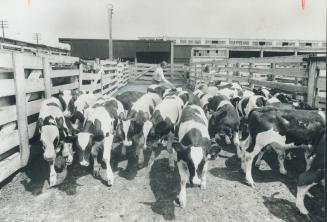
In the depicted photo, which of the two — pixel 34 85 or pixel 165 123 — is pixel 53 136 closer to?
pixel 34 85

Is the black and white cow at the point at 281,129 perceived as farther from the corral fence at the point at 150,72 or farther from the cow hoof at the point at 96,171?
the corral fence at the point at 150,72

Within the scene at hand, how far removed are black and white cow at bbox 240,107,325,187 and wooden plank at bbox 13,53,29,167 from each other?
4.24m

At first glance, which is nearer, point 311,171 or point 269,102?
point 311,171

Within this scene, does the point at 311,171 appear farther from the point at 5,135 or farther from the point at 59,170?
the point at 5,135

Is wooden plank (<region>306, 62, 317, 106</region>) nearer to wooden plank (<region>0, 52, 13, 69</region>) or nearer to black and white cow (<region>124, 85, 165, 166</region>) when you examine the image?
black and white cow (<region>124, 85, 165, 166</region>)

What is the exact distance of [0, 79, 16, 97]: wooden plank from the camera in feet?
17.9

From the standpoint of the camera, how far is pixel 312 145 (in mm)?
5516

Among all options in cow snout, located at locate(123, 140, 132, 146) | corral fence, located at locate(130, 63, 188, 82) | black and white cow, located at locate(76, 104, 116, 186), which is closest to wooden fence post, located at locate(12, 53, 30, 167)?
black and white cow, located at locate(76, 104, 116, 186)

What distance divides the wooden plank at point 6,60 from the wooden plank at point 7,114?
0.74m

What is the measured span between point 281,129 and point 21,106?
15.9ft

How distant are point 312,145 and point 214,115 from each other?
244cm

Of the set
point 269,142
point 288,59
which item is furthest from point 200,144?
Answer: point 288,59

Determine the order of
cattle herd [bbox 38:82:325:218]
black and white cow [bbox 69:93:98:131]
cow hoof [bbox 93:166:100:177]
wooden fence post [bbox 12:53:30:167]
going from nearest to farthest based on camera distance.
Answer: cattle herd [bbox 38:82:325:218]
wooden fence post [bbox 12:53:30:167]
cow hoof [bbox 93:166:100:177]
black and white cow [bbox 69:93:98:131]

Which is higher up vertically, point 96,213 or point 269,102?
point 269,102
